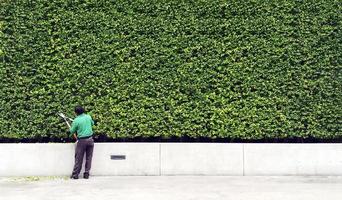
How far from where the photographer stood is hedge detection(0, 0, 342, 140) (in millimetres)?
10781

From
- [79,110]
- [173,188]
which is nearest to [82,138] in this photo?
[79,110]

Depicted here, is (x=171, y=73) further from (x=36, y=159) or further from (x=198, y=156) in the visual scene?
(x=36, y=159)

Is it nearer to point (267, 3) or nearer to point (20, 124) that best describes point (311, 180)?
point (267, 3)

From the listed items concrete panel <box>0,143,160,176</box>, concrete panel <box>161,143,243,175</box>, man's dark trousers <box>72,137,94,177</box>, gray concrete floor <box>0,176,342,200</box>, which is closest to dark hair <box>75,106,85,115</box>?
man's dark trousers <box>72,137,94,177</box>

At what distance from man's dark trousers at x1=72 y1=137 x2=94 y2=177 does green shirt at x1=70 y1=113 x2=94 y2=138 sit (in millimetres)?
135

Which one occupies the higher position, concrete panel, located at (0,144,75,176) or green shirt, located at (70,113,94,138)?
green shirt, located at (70,113,94,138)

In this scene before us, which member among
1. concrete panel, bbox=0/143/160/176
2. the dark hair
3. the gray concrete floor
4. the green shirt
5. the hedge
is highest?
the hedge

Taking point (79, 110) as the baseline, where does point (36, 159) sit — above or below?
below

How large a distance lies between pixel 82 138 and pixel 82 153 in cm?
33

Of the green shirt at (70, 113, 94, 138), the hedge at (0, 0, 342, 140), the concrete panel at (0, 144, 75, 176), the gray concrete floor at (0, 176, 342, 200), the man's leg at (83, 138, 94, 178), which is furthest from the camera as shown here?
the hedge at (0, 0, 342, 140)

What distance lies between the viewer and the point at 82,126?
10.3m

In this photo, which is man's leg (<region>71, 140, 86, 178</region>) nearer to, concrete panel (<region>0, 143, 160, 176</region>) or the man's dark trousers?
Result: the man's dark trousers

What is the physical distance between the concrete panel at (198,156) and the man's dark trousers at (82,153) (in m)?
1.59

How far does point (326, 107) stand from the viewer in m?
10.8
